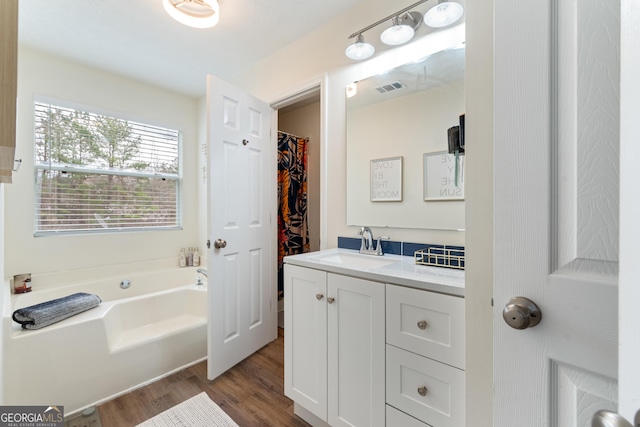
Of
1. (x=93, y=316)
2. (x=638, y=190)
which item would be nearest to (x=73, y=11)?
(x=93, y=316)

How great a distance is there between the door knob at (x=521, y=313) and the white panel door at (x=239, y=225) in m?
1.70

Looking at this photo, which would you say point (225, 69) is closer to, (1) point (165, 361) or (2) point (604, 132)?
(1) point (165, 361)

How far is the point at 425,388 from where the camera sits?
3.26 ft

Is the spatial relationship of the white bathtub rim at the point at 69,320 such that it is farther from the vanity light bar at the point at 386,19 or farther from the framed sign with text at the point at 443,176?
the vanity light bar at the point at 386,19

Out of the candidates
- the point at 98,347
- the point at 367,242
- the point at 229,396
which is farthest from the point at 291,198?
the point at 98,347

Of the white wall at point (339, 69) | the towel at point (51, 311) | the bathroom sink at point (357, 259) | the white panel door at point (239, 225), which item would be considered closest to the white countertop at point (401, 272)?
the bathroom sink at point (357, 259)

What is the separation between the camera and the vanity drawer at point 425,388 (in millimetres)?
930

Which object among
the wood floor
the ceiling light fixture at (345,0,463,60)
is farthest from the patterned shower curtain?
the ceiling light fixture at (345,0,463,60)

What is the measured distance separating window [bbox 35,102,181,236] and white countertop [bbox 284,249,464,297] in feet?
7.36

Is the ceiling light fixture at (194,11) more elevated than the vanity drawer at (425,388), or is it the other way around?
the ceiling light fixture at (194,11)

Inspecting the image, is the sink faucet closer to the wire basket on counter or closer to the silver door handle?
the wire basket on counter

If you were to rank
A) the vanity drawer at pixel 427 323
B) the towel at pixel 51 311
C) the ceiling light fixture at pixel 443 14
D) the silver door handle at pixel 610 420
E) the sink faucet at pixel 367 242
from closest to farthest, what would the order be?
the silver door handle at pixel 610 420
the vanity drawer at pixel 427 323
the ceiling light fixture at pixel 443 14
the towel at pixel 51 311
the sink faucet at pixel 367 242

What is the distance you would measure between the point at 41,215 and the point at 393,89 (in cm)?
303

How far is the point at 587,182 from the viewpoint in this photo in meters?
0.48
